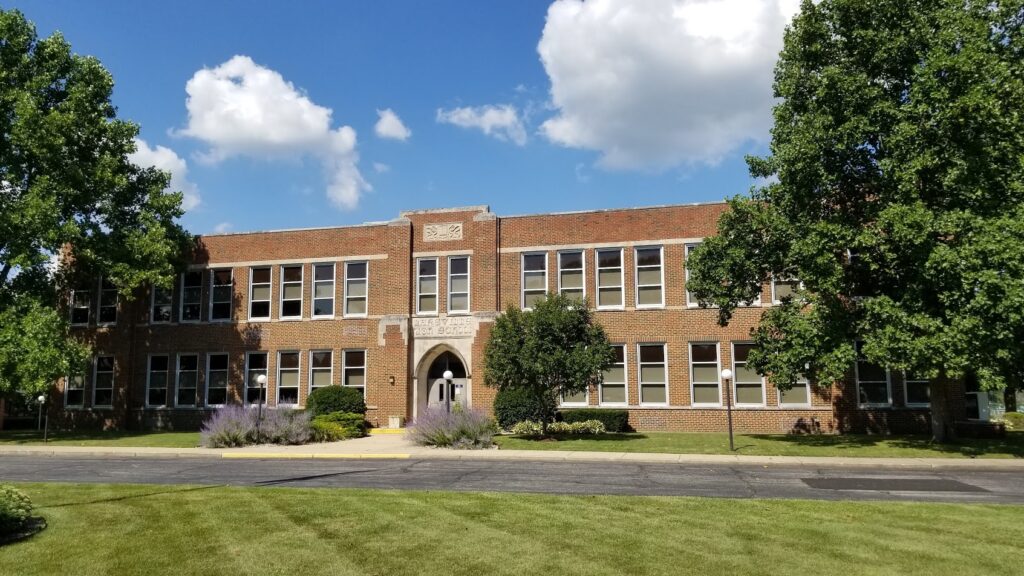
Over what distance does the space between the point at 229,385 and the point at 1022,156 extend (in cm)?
2883

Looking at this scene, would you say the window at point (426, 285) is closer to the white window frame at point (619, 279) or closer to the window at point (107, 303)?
the white window frame at point (619, 279)

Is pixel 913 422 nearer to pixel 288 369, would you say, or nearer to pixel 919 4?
pixel 919 4

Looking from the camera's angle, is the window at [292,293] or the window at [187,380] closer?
the window at [292,293]

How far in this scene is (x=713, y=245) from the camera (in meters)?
21.2

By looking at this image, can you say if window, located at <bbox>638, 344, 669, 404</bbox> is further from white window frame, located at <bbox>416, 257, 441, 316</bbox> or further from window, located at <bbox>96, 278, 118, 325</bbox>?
window, located at <bbox>96, 278, 118, 325</bbox>

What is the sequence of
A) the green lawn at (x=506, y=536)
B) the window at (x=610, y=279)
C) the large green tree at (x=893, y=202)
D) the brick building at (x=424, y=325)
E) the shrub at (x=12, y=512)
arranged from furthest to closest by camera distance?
the window at (x=610, y=279) → the brick building at (x=424, y=325) → the large green tree at (x=893, y=202) → the shrub at (x=12, y=512) → the green lawn at (x=506, y=536)

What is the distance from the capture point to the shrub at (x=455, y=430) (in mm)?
20406

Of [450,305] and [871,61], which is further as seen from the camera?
[450,305]

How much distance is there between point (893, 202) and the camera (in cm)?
1844

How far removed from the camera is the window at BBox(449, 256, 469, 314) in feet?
95.9

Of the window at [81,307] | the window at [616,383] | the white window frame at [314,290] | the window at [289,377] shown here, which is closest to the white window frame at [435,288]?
the white window frame at [314,290]

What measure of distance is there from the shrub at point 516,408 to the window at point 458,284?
178 inches

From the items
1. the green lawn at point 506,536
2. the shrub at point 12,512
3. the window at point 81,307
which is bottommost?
the green lawn at point 506,536

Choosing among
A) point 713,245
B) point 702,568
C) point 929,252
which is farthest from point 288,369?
point 702,568
